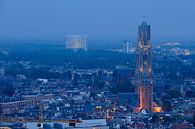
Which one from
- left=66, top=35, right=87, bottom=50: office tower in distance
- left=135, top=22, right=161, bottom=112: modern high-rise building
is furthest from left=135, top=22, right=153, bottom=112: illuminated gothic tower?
left=66, top=35, right=87, bottom=50: office tower in distance

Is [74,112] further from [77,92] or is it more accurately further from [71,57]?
[71,57]

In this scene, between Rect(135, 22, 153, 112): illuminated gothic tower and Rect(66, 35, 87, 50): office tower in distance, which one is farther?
Rect(66, 35, 87, 50): office tower in distance

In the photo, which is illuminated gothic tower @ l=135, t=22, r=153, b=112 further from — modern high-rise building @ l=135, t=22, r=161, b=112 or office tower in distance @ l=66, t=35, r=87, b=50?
office tower in distance @ l=66, t=35, r=87, b=50

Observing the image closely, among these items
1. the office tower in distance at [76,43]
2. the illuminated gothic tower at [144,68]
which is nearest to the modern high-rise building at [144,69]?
the illuminated gothic tower at [144,68]

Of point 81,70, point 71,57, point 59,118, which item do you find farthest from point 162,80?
point 71,57

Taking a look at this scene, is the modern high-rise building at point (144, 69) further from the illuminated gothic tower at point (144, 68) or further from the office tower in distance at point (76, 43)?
the office tower in distance at point (76, 43)

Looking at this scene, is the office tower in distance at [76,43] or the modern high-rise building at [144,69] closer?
the modern high-rise building at [144,69]

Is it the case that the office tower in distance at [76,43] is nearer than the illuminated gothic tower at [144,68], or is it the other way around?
the illuminated gothic tower at [144,68]
